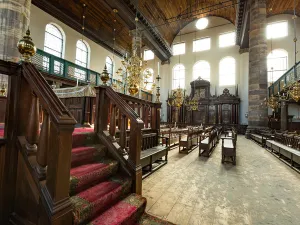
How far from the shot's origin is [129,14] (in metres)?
10.3

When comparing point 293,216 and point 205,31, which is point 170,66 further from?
point 293,216

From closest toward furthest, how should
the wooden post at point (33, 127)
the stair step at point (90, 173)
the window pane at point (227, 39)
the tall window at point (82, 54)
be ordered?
the wooden post at point (33, 127)
the stair step at point (90, 173)
the tall window at point (82, 54)
the window pane at point (227, 39)

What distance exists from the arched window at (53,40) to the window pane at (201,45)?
41.3 feet

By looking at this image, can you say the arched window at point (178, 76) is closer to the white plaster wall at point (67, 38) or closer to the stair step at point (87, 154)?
the white plaster wall at point (67, 38)

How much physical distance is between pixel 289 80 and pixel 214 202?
10.8 m

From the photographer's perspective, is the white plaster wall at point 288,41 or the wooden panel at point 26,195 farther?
the white plaster wall at point 288,41

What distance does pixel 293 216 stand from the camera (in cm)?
194

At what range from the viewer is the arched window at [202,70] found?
16156 mm

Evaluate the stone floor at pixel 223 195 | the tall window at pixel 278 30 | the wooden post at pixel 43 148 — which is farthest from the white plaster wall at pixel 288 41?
the wooden post at pixel 43 148

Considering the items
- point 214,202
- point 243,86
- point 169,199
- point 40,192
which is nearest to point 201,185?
point 214,202

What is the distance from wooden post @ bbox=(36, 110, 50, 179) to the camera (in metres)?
1.35

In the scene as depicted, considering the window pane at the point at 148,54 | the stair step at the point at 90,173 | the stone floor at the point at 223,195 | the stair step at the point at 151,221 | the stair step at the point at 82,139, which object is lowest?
the stone floor at the point at 223,195

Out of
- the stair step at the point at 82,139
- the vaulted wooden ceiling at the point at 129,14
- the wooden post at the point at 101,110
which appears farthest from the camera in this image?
the vaulted wooden ceiling at the point at 129,14

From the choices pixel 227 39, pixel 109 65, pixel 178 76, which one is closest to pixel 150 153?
pixel 109 65
